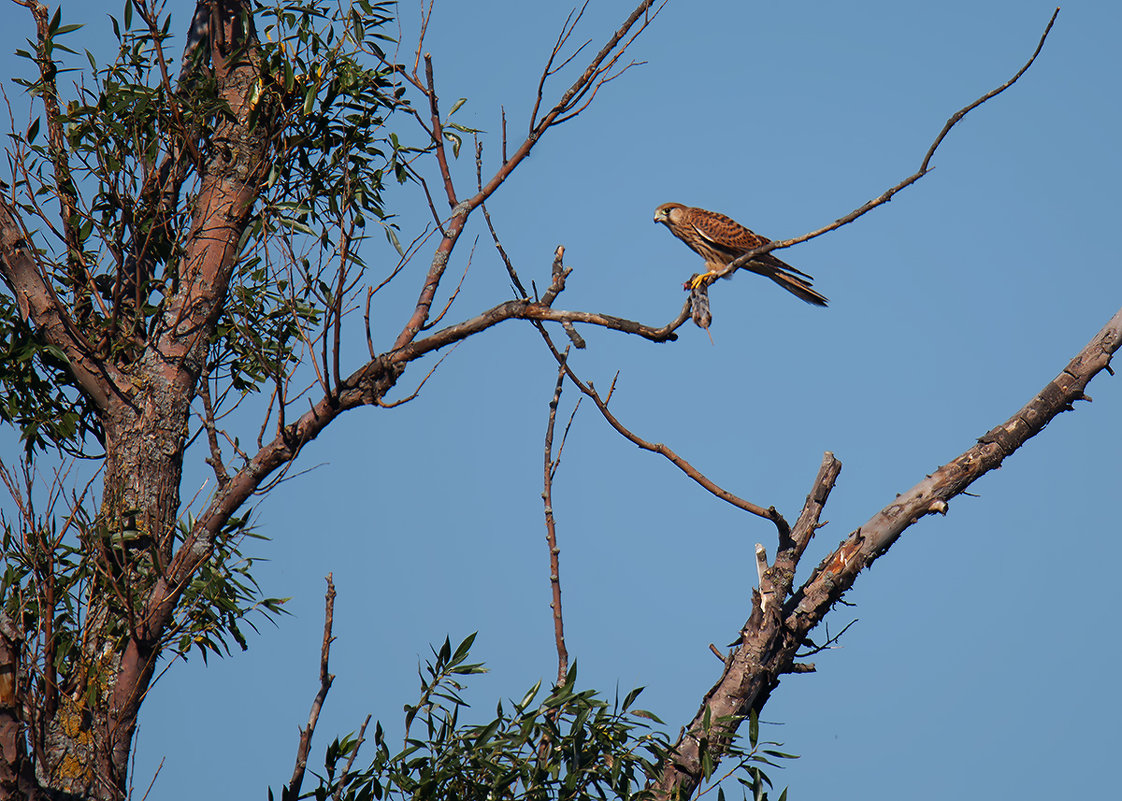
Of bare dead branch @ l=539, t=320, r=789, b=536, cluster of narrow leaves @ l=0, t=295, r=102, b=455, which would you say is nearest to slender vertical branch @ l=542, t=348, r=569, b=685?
bare dead branch @ l=539, t=320, r=789, b=536

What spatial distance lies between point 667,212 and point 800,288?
2168 millimetres

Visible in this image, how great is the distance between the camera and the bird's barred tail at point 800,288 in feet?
23.0

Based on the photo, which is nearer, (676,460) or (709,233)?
(676,460)

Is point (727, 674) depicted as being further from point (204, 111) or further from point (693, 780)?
point (204, 111)

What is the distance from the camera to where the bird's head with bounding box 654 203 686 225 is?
8789 mm

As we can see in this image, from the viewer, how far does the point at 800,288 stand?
703 cm

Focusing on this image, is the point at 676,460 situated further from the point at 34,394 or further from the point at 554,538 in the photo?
the point at 34,394

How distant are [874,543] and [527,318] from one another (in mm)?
1714

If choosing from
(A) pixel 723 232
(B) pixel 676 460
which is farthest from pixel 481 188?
(A) pixel 723 232

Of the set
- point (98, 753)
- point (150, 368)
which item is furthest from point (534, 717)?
point (150, 368)

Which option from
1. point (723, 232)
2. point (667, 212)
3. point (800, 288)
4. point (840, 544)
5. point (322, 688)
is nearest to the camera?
point (322, 688)

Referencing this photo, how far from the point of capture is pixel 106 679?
439cm

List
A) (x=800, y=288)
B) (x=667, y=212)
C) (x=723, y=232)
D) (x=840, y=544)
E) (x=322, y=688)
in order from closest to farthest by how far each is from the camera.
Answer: (x=322, y=688) → (x=840, y=544) → (x=800, y=288) → (x=723, y=232) → (x=667, y=212)

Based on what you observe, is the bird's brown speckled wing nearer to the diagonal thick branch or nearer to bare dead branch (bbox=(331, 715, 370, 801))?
the diagonal thick branch
